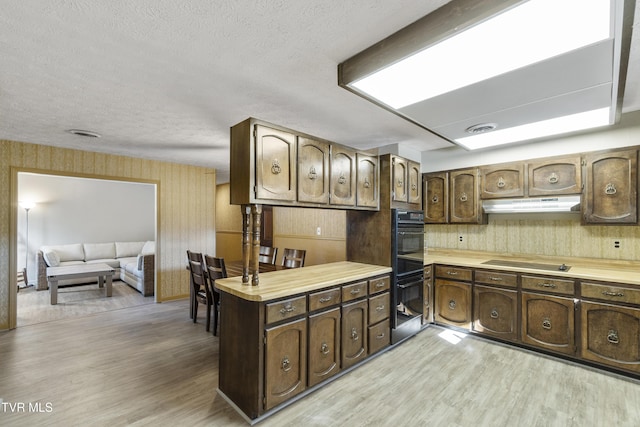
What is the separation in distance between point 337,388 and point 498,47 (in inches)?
100

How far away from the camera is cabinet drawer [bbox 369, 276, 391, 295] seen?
283 centimetres

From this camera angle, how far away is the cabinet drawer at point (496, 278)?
3.07 metres

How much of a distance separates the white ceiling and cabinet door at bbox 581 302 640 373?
186 cm

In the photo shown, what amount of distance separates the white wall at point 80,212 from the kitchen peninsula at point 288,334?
574cm

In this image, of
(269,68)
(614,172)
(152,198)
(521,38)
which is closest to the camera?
(521,38)

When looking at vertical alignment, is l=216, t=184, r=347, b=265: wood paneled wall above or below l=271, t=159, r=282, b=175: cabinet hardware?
below

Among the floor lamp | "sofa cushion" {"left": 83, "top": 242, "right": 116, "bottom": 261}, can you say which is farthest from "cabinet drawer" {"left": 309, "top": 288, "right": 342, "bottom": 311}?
the floor lamp

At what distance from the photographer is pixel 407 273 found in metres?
3.23

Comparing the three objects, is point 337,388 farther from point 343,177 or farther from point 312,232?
point 312,232

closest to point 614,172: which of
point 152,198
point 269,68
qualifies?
point 269,68

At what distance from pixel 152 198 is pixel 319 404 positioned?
298 inches

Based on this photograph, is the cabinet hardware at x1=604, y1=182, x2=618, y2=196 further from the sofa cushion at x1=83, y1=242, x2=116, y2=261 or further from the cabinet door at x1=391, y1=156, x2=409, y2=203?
the sofa cushion at x1=83, y1=242, x2=116, y2=261

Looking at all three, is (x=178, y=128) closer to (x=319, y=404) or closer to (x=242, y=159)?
(x=242, y=159)

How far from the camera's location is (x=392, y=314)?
3105 mm
